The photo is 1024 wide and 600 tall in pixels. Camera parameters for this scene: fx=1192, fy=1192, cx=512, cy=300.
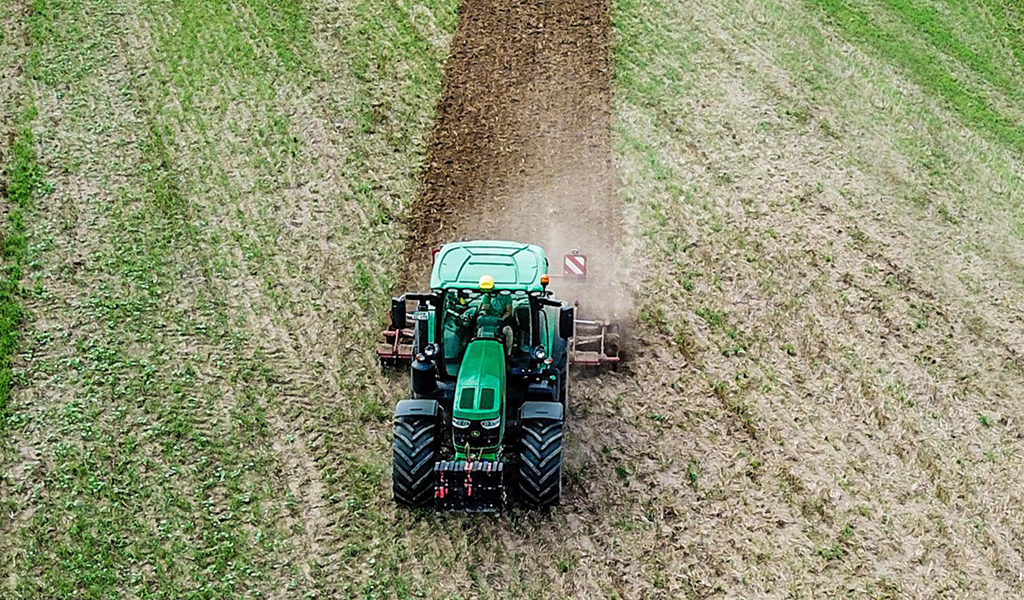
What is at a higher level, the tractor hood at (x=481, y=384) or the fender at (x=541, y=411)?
the tractor hood at (x=481, y=384)

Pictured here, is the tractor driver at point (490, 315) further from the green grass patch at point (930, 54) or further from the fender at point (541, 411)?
the green grass patch at point (930, 54)

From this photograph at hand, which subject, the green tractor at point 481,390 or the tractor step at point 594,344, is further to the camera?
the tractor step at point 594,344

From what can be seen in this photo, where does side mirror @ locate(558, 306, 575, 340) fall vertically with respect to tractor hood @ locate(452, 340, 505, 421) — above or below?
below

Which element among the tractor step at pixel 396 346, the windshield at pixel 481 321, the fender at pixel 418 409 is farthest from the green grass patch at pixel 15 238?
the windshield at pixel 481 321

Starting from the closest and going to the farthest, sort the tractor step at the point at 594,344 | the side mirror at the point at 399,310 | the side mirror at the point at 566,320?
the side mirror at the point at 399,310
the side mirror at the point at 566,320
the tractor step at the point at 594,344

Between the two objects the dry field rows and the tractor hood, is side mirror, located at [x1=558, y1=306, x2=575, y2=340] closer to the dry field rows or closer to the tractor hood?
the dry field rows

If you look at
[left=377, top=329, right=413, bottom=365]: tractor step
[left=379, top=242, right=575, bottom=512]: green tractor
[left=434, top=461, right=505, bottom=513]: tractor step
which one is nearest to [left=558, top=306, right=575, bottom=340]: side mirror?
[left=379, top=242, right=575, bottom=512]: green tractor
